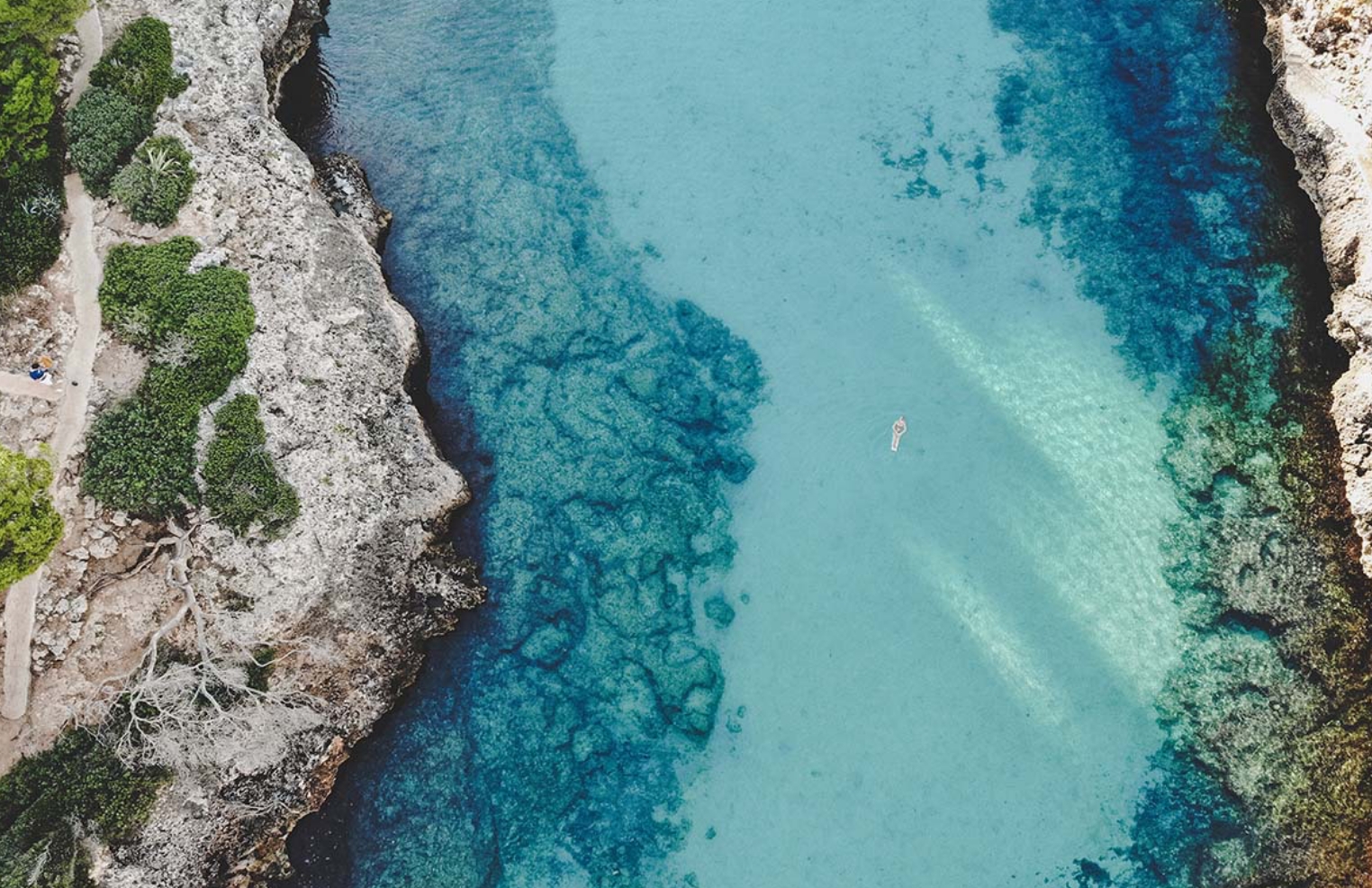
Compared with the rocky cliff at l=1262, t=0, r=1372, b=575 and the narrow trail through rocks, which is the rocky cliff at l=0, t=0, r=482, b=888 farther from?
the rocky cliff at l=1262, t=0, r=1372, b=575

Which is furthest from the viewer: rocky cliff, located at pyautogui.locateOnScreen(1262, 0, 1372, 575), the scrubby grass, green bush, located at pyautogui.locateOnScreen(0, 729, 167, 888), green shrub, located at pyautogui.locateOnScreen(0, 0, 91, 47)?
rocky cliff, located at pyautogui.locateOnScreen(1262, 0, 1372, 575)

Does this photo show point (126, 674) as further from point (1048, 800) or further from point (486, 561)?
point (1048, 800)

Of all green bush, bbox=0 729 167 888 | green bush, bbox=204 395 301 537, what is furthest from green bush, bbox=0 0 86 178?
green bush, bbox=0 729 167 888

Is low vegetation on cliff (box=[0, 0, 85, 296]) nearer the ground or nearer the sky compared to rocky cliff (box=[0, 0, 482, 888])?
nearer the sky

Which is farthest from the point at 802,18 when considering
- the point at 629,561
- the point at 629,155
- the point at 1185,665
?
the point at 1185,665

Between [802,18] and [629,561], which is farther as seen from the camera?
[802,18]

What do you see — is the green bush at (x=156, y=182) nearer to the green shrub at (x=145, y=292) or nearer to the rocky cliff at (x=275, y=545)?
the rocky cliff at (x=275, y=545)

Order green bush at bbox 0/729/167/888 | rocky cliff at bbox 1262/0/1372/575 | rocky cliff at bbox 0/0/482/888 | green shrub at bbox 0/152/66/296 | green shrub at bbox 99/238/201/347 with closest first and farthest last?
green bush at bbox 0/729/167/888 → rocky cliff at bbox 0/0/482/888 → green shrub at bbox 0/152/66/296 → green shrub at bbox 99/238/201/347 → rocky cliff at bbox 1262/0/1372/575

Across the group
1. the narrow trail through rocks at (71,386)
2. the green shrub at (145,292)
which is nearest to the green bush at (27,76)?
the narrow trail through rocks at (71,386)
